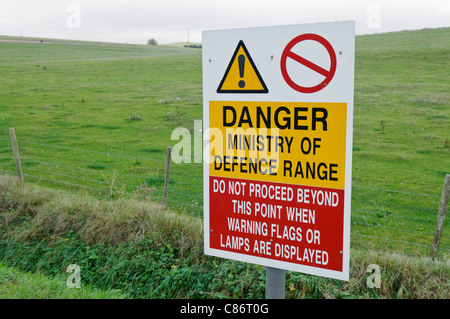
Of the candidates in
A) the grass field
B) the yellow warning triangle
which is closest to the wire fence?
the grass field

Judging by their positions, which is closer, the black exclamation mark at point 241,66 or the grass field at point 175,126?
the black exclamation mark at point 241,66

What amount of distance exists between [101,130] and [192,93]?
1020 cm

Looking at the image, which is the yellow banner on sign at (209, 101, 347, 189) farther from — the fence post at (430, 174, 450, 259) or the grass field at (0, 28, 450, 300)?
the fence post at (430, 174, 450, 259)

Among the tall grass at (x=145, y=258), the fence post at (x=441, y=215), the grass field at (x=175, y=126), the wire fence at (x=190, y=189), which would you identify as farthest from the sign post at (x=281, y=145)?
the wire fence at (x=190, y=189)

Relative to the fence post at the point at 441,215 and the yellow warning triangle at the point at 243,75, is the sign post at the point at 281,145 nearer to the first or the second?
the yellow warning triangle at the point at 243,75

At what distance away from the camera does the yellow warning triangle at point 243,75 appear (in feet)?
8.69

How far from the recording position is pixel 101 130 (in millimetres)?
20438

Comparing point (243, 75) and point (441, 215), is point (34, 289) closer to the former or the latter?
point (243, 75)

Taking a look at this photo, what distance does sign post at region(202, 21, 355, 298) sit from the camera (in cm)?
246

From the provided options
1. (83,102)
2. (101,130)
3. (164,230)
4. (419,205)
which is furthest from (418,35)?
(164,230)

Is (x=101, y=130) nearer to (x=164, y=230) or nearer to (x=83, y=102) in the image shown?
(x=83, y=102)

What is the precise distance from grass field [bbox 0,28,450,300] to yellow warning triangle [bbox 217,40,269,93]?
455cm

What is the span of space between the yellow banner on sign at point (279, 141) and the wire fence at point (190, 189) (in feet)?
16.1

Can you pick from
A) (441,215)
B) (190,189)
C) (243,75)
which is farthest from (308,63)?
(190,189)
